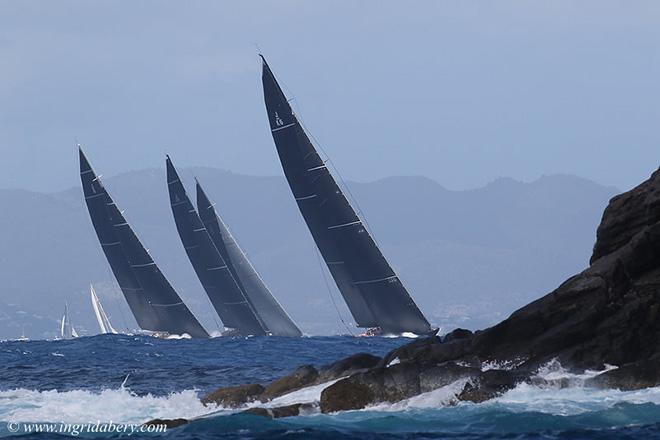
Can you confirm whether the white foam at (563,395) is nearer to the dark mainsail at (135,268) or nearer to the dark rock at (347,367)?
the dark rock at (347,367)

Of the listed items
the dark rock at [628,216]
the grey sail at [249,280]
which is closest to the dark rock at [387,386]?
the dark rock at [628,216]

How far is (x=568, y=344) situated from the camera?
109 feet

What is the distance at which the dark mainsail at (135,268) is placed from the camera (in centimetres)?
10050

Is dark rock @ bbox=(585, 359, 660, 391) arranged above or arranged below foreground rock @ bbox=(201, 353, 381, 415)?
below

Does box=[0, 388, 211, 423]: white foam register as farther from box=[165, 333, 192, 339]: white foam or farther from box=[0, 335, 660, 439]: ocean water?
box=[165, 333, 192, 339]: white foam

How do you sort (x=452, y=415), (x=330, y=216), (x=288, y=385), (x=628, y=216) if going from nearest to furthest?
1. (x=452, y=415)
2. (x=628, y=216)
3. (x=288, y=385)
4. (x=330, y=216)

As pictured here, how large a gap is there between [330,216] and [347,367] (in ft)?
142

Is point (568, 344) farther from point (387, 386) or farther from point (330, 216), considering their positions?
point (330, 216)

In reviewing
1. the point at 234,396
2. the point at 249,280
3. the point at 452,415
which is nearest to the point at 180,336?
the point at 249,280

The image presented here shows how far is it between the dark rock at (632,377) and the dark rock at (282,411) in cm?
699

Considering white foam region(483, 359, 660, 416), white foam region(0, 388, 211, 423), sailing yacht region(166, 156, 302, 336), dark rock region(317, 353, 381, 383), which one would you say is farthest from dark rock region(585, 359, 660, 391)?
sailing yacht region(166, 156, 302, 336)

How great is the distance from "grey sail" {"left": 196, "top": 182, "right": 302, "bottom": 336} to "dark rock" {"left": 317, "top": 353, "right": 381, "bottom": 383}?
6371 cm

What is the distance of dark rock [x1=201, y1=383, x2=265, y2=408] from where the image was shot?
3584 centimetres

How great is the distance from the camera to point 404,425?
98.5 feet
